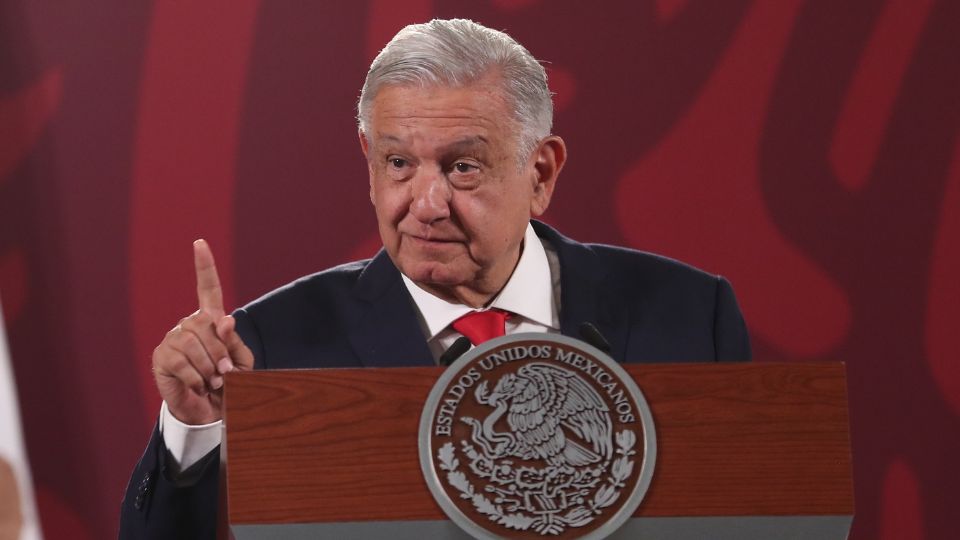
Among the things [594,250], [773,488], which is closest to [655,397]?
[773,488]

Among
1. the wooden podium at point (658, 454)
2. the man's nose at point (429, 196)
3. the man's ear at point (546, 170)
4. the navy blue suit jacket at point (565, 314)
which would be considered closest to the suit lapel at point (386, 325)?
the navy blue suit jacket at point (565, 314)

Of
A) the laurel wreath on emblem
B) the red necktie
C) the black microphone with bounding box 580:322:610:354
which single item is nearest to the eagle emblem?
the laurel wreath on emblem

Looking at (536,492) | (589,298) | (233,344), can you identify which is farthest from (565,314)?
(536,492)

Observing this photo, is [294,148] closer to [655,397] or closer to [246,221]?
[246,221]

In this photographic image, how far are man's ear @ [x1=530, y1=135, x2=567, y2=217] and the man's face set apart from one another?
10cm

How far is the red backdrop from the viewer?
261 centimetres

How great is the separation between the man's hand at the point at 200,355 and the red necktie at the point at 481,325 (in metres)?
0.40

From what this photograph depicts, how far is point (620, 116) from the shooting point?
2.76 m

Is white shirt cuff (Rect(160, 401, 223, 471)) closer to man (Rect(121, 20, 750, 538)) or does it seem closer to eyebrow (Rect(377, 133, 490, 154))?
man (Rect(121, 20, 750, 538))

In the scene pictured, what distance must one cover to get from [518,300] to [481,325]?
0.12 meters

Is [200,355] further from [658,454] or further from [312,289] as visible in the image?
[658,454]

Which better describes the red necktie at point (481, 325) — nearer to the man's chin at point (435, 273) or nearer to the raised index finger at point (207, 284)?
the man's chin at point (435, 273)

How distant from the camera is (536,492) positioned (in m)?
1.26

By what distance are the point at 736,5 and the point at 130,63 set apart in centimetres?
139
